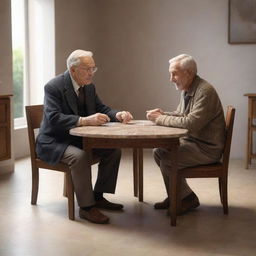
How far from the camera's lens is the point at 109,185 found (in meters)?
4.14

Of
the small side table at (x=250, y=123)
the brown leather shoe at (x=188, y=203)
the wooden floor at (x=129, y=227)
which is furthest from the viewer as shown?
the small side table at (x=250, y=123)

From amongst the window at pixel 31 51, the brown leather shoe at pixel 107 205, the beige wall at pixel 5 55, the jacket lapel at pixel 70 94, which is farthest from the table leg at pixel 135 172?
the window at pixel 31 51

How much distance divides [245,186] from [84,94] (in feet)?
6.02

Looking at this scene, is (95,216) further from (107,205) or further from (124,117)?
(124,117)

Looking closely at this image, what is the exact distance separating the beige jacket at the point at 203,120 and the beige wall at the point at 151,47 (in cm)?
281

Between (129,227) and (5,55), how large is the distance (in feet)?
8.85

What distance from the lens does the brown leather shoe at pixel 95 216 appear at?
148 inches

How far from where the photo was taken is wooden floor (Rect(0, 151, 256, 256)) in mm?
3236

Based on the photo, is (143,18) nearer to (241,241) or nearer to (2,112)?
(2,112)

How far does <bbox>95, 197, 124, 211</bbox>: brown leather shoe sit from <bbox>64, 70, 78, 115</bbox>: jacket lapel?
28.5 inches

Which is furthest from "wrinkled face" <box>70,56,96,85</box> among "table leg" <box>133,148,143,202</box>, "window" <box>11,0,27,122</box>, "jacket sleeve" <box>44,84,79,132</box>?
"window" <box>11,0,27,122</box>

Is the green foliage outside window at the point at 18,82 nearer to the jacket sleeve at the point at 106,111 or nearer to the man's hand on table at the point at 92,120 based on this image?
the jacket sleeve at the point at 106,111

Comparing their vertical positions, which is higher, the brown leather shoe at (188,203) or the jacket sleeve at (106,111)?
the jacket sleeve at (106,111)

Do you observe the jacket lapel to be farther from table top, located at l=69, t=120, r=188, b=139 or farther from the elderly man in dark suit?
table top, located at l=69, t=120, r=188, b=139
